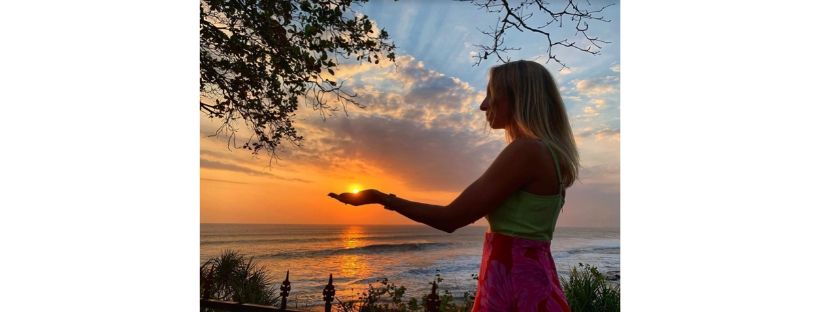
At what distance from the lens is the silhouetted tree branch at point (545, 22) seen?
2783mm

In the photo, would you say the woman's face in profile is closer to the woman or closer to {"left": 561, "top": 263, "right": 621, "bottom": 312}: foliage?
the woman

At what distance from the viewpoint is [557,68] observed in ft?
9.47

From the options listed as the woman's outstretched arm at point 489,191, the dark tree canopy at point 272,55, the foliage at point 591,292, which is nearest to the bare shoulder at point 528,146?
the woman's outstretched arm at point 489,191

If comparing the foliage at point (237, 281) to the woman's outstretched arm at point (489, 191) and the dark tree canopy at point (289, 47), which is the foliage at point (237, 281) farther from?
the woman's outstretched arm at point (489, 191)

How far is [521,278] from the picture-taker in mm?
1234

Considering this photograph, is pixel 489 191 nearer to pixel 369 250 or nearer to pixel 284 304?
pixel 284 304

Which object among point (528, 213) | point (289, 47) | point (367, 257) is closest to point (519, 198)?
point (528, 213)

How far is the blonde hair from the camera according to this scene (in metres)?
1.24

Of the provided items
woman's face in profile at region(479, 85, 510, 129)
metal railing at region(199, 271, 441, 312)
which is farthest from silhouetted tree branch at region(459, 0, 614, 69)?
woman's face in profile at region(479, 85, 510, 129)

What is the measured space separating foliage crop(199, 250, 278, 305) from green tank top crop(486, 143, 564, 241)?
306 centimetres

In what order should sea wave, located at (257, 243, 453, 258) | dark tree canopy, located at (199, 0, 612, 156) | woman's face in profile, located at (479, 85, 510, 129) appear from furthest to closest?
sea wave, located at (257, 243, 453, 258)
dark tree canopy, located at (199, 0, 612, 156)
woman's face in profile, located at (479, 85, 510, 129)
